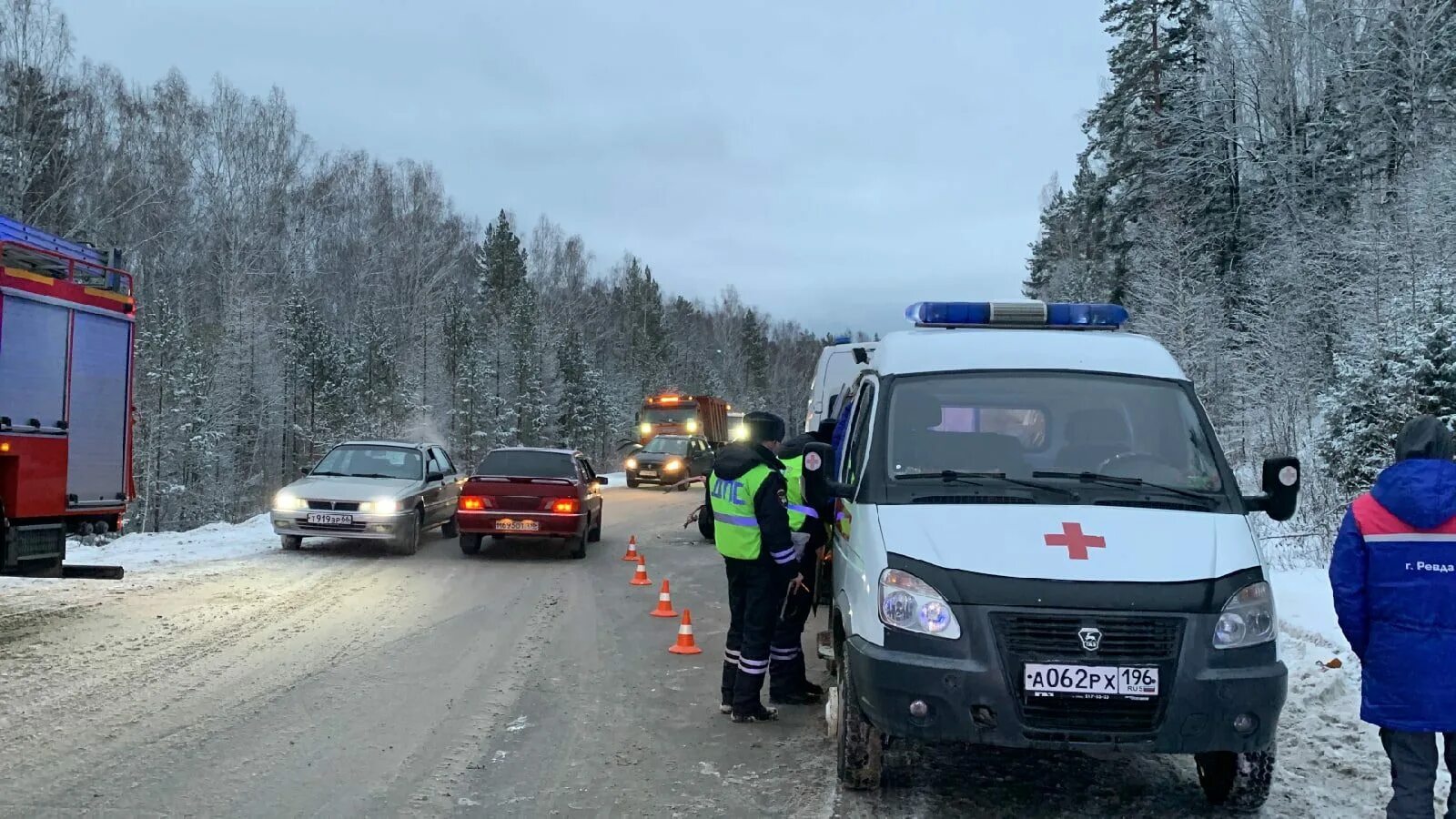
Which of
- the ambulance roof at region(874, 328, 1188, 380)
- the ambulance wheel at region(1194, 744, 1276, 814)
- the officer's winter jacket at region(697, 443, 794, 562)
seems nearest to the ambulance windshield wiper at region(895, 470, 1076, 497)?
the ambulance roof at region(874, 328, 1188, 380)

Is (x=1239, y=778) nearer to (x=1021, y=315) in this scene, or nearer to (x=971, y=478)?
(x=971, y=478)

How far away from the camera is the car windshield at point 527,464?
15.1 meters

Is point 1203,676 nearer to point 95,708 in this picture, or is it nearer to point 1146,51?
point 95,708

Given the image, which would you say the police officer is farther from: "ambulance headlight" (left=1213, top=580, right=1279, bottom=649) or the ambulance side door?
"ambulance headlight" (left=1213, top=580, right=1279, bottom=649)

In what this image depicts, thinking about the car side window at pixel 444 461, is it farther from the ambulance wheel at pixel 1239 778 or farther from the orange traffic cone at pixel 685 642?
the ambulance wheel at pixel 1239 778

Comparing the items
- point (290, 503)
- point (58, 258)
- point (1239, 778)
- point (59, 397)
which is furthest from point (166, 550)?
point (1239, 778)

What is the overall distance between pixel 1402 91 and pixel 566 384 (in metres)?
45.1

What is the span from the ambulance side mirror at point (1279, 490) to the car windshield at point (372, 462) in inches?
505

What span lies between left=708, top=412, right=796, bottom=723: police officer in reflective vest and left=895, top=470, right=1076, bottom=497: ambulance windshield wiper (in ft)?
4.31

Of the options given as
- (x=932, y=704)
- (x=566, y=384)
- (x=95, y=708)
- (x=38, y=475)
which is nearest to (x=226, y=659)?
(x=95, y=708)

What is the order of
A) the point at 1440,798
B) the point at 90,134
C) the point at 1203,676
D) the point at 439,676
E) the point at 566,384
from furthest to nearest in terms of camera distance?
the point at 566,384 → the point at 90,134 → the point at 439,676 → the point at 1440,798 → the point at 1203,676

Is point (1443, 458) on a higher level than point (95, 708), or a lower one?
higher

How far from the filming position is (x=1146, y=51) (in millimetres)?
44312

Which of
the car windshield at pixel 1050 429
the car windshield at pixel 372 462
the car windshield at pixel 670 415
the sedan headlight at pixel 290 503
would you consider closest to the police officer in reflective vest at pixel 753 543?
the car windshield at pixel 1050 429
